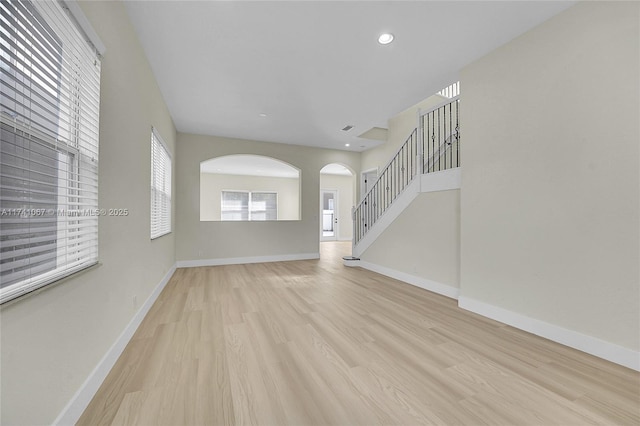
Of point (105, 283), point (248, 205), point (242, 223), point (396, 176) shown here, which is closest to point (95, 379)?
point (105, 283)

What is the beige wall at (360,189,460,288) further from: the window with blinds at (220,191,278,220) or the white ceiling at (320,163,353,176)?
the window with blinds at (220,191,278,220)

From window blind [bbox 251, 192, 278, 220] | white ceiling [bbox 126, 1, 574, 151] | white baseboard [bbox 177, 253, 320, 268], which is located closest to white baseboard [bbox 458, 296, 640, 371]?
white ceiling [bbox 126, 1, 574, 151]

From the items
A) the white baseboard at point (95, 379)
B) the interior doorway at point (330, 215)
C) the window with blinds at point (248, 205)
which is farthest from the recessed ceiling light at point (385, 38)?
the window with blinds at point (248, 205)

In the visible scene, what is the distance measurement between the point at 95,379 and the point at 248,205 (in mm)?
9093

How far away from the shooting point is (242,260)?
5.65m

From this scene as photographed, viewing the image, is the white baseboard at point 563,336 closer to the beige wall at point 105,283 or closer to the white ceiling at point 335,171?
the beige wall at point 105,283

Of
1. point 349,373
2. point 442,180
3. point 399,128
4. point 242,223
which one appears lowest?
point 349,373

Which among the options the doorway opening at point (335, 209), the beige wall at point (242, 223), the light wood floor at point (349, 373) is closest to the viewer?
the light wood floor at point (349, 373)

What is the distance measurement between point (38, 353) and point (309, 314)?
2057 mm

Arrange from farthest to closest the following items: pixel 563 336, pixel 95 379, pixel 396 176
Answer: pixel 396 176, pixel 563 336, pixel 95 379

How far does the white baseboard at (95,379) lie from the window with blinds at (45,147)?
0.65 meters

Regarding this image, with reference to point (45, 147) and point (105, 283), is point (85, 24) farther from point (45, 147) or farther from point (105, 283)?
point (105, 283)

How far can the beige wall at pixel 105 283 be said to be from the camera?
96cm

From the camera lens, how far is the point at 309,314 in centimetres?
273
